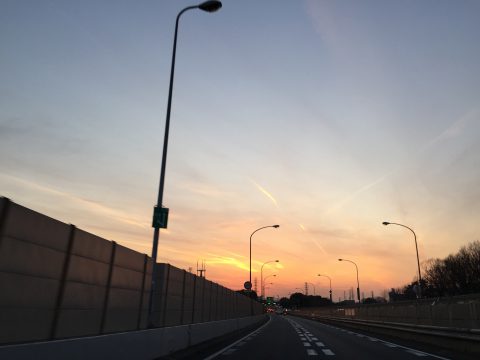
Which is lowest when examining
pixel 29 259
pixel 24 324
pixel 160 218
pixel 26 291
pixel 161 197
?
pixel 24 324

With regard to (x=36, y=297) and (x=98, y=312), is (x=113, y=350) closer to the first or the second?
(x=98, y=312)

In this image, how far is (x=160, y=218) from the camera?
586 inches

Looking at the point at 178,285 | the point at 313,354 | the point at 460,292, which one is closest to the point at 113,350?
the point at 313,354

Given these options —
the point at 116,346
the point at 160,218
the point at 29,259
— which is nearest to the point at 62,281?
the point at 29,259

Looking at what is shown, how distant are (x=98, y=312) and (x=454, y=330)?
1494cm

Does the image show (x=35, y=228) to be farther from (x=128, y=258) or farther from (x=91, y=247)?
(x=128, y=258)

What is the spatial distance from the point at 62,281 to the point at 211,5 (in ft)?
Answer: 35.7

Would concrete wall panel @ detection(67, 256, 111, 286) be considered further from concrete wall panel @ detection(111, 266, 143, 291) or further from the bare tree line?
the bare tree line

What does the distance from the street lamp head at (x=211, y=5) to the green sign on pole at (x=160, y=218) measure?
7313mm

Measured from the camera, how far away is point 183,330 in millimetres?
15914

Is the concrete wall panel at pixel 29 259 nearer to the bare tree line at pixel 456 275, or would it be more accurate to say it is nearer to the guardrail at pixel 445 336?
the guardrail at pixel 445 336

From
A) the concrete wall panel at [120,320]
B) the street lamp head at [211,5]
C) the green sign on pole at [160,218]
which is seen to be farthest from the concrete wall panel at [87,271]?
the street lamp head at [211,5]

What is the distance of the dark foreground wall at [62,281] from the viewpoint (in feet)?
25.5

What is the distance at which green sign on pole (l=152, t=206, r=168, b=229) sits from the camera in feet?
48.7
